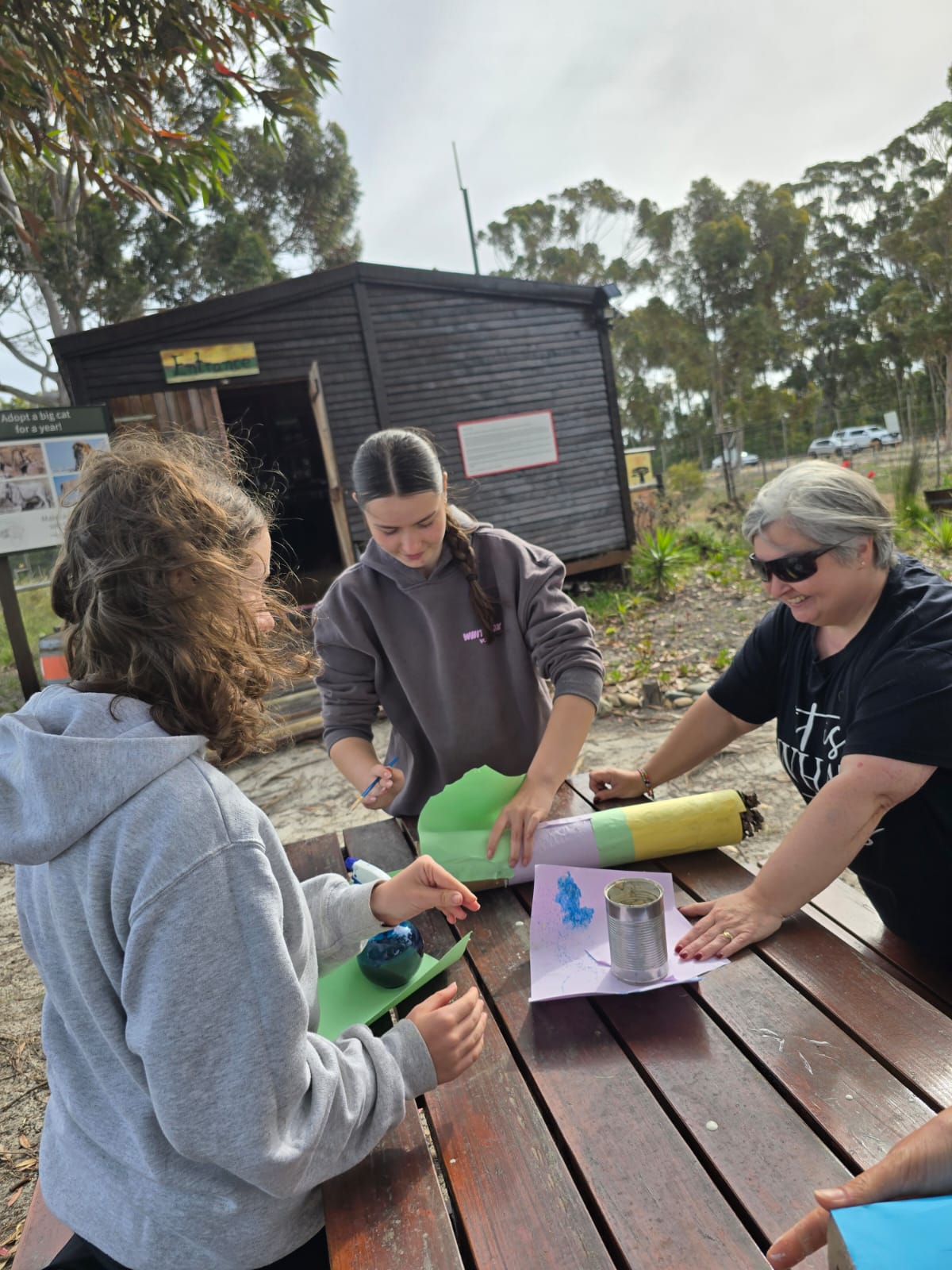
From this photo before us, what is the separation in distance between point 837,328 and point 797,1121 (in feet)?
127

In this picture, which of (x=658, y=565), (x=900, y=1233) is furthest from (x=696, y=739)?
(x=658, y=565)

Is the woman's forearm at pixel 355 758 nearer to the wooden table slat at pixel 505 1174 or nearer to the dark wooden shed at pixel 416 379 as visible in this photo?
the wooden table slat at pixel 505 1174

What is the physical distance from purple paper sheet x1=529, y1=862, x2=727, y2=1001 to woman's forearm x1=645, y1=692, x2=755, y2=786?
489 mm

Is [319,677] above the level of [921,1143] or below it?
above

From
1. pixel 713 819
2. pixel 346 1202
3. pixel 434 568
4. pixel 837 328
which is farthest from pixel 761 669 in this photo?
pixel 837 328

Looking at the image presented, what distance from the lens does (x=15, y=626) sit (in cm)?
618

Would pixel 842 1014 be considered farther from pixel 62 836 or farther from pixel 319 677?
pixel 319 677

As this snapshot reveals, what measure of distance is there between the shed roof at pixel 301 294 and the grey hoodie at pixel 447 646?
6675mm

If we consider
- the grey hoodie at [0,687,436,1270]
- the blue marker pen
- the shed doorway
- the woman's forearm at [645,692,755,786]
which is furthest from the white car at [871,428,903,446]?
the grey hoodie at [0,687,436,1270]

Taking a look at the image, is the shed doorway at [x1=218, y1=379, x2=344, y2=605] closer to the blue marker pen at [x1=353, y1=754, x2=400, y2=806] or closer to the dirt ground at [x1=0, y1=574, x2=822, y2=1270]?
the dirt ground at [x1=0, y1=574, x2=822, y2=1270]

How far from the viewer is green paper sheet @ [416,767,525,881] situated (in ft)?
5.99

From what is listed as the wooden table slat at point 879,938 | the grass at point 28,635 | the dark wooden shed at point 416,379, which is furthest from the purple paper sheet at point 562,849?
the grass at point 28,635

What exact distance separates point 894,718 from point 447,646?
1.21m

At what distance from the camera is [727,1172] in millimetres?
979
